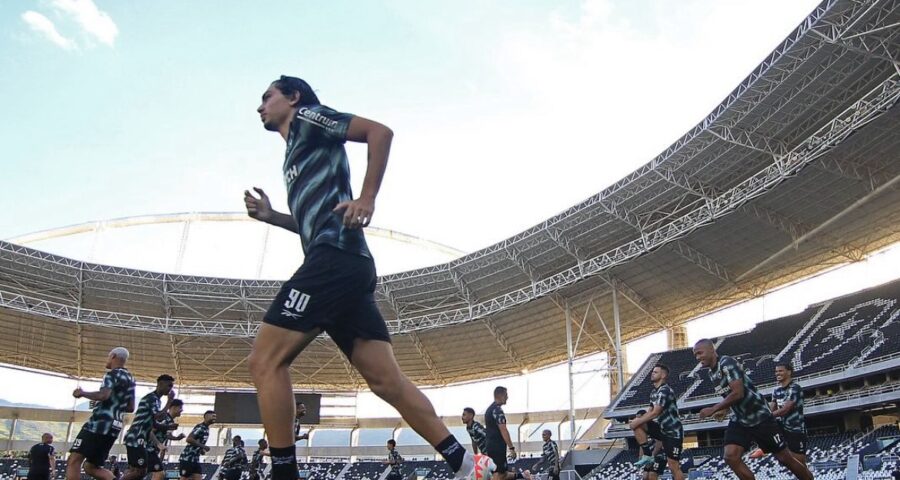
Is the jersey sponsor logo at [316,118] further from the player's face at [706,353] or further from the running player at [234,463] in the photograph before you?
the running player at [234,463]

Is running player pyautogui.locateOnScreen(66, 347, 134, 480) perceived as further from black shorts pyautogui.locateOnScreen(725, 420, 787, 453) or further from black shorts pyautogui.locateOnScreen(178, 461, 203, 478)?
black shorts pyautogui.locateOnScreen(725, 420, 787, 453)

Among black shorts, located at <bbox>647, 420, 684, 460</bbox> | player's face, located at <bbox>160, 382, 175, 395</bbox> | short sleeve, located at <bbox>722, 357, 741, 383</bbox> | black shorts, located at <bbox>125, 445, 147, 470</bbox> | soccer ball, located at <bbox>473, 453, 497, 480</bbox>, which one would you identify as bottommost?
black shorts, located at <bbox>125, 445, 147, 470</bbox>

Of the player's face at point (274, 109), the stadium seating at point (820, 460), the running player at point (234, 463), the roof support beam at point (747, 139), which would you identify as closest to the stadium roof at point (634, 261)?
the roof support beam at point (747, 139)

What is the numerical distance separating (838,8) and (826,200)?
30.6 ft

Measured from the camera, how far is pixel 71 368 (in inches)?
1517

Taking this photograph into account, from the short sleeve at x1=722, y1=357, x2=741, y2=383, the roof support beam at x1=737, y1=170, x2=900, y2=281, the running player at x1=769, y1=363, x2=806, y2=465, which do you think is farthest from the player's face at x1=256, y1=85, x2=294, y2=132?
the roof support beam at x1=737, y1=170, x2=900, y2=281

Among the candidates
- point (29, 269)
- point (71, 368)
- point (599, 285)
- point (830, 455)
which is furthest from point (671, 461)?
point (71, 368)

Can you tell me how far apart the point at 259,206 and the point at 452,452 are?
71.8 inches

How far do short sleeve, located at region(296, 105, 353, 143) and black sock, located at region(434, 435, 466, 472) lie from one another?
5.04 ft

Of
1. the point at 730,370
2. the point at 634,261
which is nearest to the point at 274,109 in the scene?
the point at 730,370

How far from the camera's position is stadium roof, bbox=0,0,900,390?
20938mm

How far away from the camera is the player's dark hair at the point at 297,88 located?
11.9 feet

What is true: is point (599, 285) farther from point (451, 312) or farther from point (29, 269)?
point (29, 269)

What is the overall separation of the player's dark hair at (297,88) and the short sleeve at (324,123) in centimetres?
18
